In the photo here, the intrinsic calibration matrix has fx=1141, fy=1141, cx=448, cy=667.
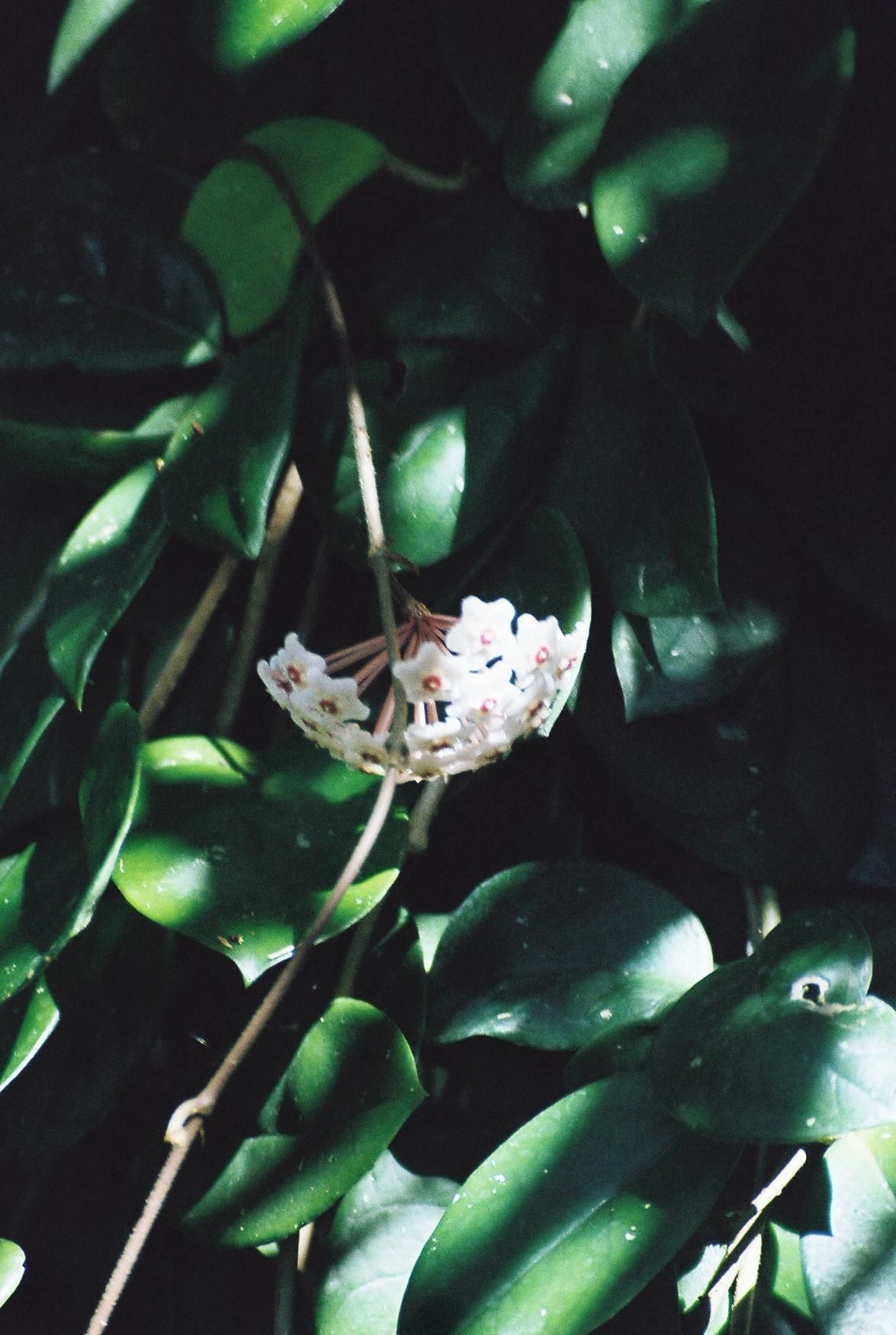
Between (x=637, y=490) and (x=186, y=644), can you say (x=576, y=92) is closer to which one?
(x=637, y=490)

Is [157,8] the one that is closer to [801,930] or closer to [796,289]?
[796,289]

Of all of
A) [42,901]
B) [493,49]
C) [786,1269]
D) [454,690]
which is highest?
[493,49]

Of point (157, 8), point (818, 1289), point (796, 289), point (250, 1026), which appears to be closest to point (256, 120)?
point (157, 8)

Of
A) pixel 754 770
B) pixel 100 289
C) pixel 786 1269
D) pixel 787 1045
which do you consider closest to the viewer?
pixel 787 1045

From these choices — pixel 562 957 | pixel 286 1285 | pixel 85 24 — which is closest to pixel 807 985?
pixel 562 957

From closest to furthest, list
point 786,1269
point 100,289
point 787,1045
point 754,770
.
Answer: point 787,1045
point 786,1269
point 754,770
point 100,289

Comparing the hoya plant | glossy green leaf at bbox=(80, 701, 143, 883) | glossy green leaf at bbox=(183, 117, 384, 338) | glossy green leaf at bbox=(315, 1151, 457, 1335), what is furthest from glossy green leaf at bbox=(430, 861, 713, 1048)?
glossy green leaf at bbox=(183, 117, 384, 338)

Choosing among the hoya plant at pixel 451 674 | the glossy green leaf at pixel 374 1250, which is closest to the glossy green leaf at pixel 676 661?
the hoya plant at pixel 451 674

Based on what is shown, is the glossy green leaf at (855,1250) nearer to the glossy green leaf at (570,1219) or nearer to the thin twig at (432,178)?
the glossy green leaf at (570,1219)
